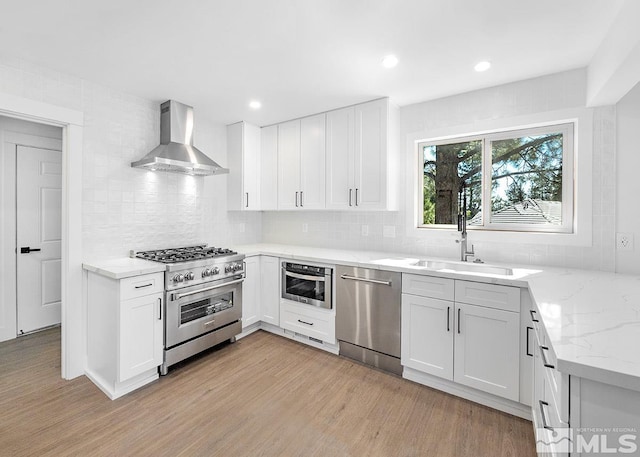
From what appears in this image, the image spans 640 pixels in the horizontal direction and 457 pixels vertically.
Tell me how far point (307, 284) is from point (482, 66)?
2.37 m

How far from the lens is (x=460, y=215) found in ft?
8.98

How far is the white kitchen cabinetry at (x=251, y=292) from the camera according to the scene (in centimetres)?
334

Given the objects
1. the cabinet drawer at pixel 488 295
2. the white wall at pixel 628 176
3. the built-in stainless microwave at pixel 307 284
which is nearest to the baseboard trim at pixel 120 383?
the built-in stainless microwave at pixel 307 284

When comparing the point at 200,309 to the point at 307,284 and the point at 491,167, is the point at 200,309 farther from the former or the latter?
the point at 491,167

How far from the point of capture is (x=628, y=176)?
85.9 inches

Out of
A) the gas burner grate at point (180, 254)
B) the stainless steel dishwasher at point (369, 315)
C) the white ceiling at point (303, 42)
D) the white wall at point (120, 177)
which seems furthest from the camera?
the gas burner grate at point (180, 254)

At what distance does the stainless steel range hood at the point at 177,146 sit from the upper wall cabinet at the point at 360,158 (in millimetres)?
1204

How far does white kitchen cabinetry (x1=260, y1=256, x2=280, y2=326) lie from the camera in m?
3.36

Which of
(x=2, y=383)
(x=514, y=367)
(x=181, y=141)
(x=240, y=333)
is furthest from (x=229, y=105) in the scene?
(x=514, y=367)

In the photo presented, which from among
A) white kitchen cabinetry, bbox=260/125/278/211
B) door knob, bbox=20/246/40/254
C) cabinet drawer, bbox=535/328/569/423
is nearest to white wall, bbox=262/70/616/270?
white kitchen cabinetry, bbox=260/125/278/211

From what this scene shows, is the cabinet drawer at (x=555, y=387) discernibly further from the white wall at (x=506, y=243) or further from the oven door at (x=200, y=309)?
the oven door at (x=200, y=309)

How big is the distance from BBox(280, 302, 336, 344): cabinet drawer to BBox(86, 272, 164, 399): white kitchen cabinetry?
3.99ft

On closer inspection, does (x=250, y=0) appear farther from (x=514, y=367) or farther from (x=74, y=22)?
(x=514, y=367)

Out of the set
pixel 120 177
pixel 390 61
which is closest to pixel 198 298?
pixel 120 177
